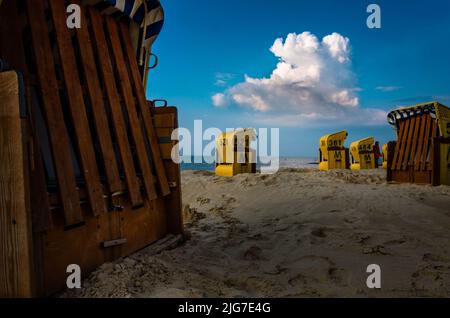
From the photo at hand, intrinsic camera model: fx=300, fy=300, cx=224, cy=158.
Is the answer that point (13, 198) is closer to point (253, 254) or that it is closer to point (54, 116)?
point (54, 116)

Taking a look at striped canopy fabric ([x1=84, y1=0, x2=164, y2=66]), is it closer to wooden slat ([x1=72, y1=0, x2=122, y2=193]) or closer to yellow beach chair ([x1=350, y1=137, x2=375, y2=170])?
wooden slat ([x1=72, y1=0, x2=122, y2=193])

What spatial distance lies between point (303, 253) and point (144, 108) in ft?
8.14

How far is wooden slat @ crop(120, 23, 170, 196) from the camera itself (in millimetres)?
3549

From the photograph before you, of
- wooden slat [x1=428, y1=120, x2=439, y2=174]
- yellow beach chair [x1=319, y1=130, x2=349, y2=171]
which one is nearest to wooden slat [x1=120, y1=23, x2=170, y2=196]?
wooden slat [x1=428, y1=120, x2=439, y2=174]

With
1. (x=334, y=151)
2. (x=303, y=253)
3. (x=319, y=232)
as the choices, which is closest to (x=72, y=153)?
(x=303, y=253)

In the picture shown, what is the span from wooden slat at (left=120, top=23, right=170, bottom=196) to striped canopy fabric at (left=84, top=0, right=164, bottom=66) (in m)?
0.17

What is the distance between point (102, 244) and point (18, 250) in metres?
0.99

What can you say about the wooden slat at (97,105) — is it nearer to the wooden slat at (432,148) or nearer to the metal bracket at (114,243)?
the metal bracket at (114,243)

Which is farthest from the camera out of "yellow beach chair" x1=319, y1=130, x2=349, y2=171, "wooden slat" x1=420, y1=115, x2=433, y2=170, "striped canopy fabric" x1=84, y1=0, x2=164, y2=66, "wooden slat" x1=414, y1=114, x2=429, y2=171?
"yellow beach chair" x1=319, y1=130, x2=349, y2=171

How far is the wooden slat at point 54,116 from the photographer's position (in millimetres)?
2291
